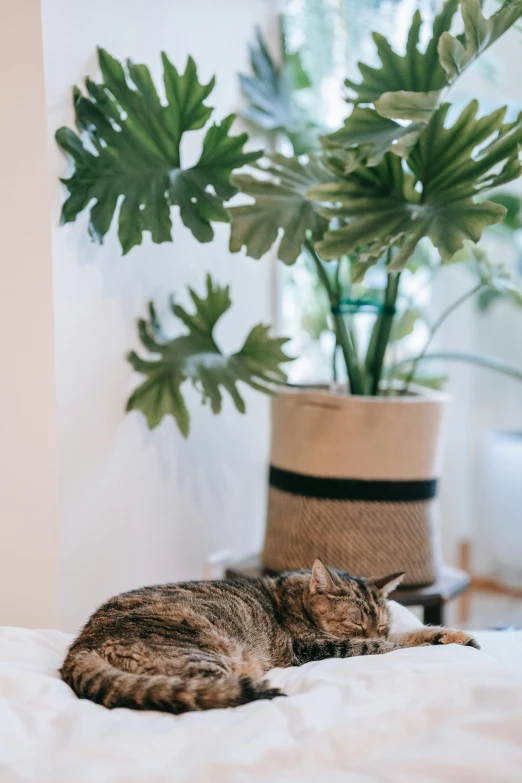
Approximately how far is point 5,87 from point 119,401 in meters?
0.57

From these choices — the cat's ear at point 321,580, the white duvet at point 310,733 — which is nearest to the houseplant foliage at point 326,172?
the cat's ear at point 321,580

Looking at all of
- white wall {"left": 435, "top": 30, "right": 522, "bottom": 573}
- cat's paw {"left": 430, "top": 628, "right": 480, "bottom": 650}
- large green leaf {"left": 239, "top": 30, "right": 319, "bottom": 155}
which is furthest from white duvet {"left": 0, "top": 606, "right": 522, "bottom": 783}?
white wall {"left": 435, "top": 30, "right": 522, "bottom": 573}

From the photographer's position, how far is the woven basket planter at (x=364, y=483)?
56.7 inches

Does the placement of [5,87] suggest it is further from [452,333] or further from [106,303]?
[452,333]

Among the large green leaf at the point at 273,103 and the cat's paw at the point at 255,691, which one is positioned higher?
the large green leaf at the point at 273,103

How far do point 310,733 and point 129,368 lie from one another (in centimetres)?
92

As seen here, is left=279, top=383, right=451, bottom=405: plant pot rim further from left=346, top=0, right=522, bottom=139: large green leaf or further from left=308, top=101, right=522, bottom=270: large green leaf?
left=346, top=0, right=522, bottom=139: large green leaf

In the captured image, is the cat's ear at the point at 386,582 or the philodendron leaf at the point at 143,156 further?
the philodendron leaf at the point at 143,156

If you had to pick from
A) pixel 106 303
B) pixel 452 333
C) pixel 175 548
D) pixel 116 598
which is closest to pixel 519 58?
pixel 452 333

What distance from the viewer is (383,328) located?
1.47 metres

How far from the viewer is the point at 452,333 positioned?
2.48 m

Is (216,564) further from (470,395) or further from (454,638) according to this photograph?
(470,395)

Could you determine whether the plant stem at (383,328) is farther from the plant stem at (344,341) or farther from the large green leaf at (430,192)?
the large green leaf at (430,192)

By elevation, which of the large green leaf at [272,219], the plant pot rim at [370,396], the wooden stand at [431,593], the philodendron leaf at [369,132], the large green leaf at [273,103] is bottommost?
the wooden stand at [431,593]
